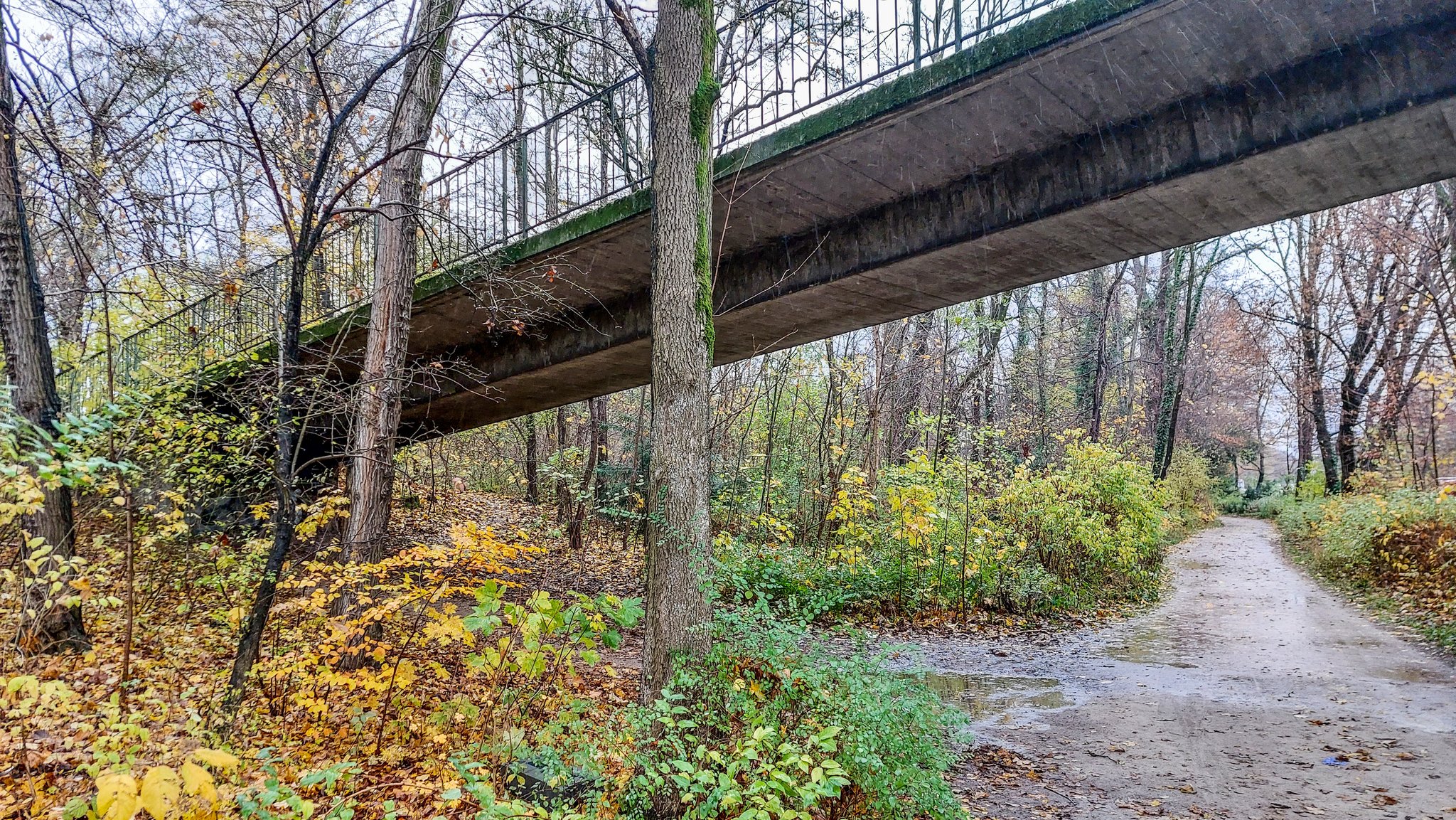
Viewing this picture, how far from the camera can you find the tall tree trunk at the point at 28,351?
5875mm

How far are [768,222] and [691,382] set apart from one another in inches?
99.0

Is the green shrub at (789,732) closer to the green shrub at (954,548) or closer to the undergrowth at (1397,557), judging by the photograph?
the green shrub at (954,548)

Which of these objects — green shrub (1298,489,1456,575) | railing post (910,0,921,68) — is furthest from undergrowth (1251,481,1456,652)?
railing post (910,0,921,68)

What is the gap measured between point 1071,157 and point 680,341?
132 inches

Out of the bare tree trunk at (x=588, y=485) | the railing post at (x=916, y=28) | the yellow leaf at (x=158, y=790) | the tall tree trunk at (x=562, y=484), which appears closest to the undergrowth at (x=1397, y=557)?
the railing post at (x=916, y=28)

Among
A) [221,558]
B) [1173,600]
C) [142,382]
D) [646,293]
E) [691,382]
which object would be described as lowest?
[1173,600]

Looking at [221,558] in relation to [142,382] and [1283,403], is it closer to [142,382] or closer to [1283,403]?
[142,382]

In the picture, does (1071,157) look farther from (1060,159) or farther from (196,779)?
(196,779)

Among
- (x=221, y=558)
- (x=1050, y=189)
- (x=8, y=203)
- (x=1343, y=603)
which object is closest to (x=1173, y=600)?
(x=1343, y=603)

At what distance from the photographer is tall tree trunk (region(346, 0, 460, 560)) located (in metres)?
6.60

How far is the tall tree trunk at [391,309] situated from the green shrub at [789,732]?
373 centimetres

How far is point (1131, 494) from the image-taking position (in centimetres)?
1259

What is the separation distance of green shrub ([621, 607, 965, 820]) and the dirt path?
0.83m

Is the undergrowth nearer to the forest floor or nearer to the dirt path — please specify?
the forest floor
